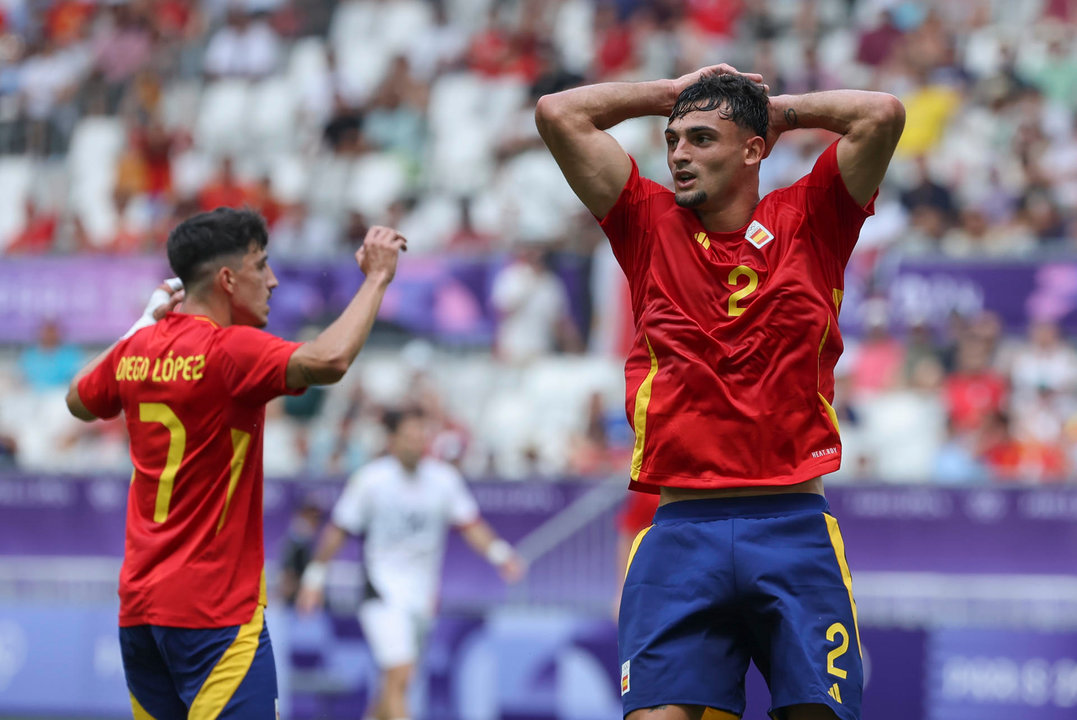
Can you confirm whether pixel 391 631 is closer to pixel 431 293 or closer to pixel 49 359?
pixel 431 293

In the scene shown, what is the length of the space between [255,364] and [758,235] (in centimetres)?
172

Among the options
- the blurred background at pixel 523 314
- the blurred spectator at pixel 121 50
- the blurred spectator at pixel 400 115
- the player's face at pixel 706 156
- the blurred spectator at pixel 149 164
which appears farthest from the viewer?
the blurred spectator at pixel 121 50

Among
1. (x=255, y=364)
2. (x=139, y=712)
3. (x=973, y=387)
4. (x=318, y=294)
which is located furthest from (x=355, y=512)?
(x=255, y=364)

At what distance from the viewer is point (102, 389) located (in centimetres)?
544

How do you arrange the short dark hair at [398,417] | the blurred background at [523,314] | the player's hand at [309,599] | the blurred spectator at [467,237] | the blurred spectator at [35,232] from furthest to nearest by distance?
the blurred spectator at [35,232] < the blurred spectator at [467,237] < the blurred background at [523,314] < the short dark hair at [398,417] < the player's hand at [309,599]

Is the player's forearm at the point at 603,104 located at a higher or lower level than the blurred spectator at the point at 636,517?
higher

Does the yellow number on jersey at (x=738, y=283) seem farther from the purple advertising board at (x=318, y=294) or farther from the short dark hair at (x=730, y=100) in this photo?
the purple advertising board at (x=318, y=294)

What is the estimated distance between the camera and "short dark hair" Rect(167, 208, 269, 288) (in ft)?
17.3

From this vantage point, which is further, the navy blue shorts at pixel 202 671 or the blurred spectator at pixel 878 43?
the blurred spectator at pixel 878 43

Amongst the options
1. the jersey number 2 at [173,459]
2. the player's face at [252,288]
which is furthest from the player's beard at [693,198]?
the jersey number 2 at [173,459]

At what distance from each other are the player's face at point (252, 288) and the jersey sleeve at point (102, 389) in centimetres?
50

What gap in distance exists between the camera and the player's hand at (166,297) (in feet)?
18.4

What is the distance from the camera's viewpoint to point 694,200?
460 centimetres

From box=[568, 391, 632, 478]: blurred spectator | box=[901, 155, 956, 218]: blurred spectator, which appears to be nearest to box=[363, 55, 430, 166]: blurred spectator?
box=[568, 391, 632, 478]: blurred spectator
